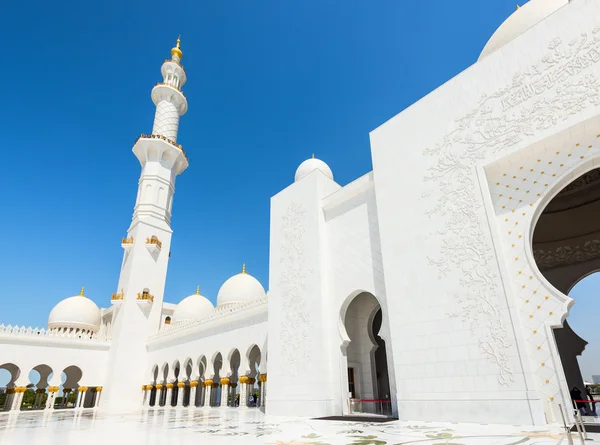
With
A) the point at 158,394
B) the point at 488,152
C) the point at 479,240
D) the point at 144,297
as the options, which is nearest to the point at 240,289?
the point at 144,297

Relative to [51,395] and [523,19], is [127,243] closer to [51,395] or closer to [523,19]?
[51,395]

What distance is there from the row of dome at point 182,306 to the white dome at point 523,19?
40.3ft

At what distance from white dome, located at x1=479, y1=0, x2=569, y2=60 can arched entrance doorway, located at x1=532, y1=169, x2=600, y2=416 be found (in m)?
3.79

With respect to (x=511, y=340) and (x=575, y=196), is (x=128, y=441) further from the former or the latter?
(x=575, y=196)

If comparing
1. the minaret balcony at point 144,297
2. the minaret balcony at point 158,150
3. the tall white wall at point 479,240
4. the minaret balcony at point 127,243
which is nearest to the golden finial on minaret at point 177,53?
the minaret balcony at point 158,150

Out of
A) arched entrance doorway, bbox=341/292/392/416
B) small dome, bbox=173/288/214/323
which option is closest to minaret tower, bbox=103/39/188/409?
small dome, bbox=173/288/214/323

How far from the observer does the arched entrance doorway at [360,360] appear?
7645 mm

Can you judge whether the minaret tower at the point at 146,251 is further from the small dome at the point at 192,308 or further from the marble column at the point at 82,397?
the small dome at the point at 192,308

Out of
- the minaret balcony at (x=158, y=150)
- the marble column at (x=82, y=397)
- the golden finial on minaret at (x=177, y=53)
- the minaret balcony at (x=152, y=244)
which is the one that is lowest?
the marble column at (x=82, y=397)

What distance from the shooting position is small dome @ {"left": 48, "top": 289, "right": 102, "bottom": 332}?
1761 cm

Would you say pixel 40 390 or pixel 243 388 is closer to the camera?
pixel 243 388

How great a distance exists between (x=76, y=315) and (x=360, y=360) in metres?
15.4

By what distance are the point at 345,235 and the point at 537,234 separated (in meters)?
5.60

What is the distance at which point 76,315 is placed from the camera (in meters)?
17.8
